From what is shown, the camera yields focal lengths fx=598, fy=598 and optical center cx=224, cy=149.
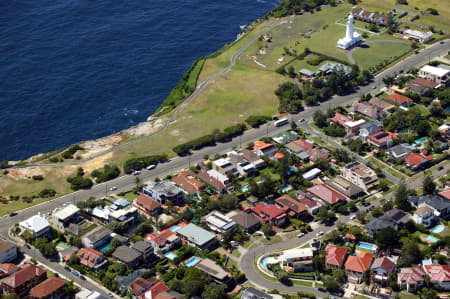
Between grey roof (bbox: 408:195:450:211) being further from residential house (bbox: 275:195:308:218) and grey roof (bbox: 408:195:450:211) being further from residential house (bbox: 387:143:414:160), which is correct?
residential house (bbox: 275:195:308:218)

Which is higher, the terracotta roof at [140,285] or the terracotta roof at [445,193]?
the terracotta roof at [140,285]

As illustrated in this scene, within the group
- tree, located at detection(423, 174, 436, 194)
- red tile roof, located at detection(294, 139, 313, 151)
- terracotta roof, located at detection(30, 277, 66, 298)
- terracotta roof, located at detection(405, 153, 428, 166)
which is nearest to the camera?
terracotta roof, located at detection(30, 277, 66, 298)

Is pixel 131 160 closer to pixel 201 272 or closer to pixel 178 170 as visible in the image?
pixel 178 170

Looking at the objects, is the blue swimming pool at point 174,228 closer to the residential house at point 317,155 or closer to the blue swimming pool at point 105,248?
the blue swimming pool at point 105,248

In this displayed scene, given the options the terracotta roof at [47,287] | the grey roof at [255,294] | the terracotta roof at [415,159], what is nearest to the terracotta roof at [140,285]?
the terracotta roof at [47,287]

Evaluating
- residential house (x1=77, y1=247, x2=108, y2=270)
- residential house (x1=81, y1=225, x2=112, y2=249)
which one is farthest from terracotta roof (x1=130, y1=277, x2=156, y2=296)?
residential house (x1=81, y1=225, x2=112, y2=249)

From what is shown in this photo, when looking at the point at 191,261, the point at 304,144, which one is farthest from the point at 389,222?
the point at 191,261

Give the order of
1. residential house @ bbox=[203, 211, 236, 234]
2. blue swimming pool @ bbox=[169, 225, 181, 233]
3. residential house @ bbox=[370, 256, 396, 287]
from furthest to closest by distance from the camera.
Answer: blue swimming pool @ bbox=[169, 225, 181, 233] → residential house @ bbox=[203, 211, 236, 234] → residential house @ bbox=[370, 256, 396, 287]
